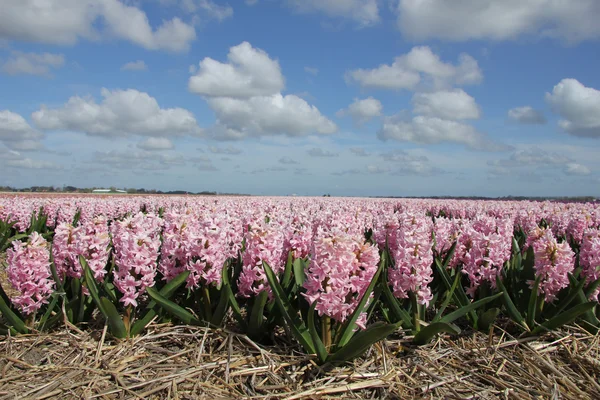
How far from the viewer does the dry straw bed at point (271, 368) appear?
2979 mm

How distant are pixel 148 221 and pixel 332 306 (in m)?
2.37

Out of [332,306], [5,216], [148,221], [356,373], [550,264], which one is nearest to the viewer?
[332,306]

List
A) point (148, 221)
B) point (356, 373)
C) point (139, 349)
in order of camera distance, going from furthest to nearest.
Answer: point (148, 221), point (139, 349), point (356, 373)

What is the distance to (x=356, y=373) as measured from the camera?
3109mm

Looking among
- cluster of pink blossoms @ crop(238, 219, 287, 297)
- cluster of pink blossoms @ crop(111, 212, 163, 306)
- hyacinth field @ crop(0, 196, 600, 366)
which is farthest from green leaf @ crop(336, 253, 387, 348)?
cluster of pink blossoms @ crop(111, 212, 163, 306)

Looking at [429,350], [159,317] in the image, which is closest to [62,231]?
[159,317]

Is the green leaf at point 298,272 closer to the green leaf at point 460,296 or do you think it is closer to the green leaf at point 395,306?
the green leaf at point 395,306

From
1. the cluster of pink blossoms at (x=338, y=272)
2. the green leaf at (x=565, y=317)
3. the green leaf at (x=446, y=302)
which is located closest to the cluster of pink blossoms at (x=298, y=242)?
the cluster of pink blossoms at (x=338, y=272)

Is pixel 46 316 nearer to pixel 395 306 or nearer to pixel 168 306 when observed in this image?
pixel 168 306

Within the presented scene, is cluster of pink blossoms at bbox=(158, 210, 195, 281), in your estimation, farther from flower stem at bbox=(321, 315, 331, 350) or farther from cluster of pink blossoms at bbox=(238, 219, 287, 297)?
flower stem at bbox=(321, 315, 331, 350)

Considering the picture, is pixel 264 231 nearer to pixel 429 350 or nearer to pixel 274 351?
pixel 274 351

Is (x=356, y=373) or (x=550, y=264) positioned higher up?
(x=550, y=264)

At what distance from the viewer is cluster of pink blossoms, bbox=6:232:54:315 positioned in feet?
11.4

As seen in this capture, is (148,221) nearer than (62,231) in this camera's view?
No
